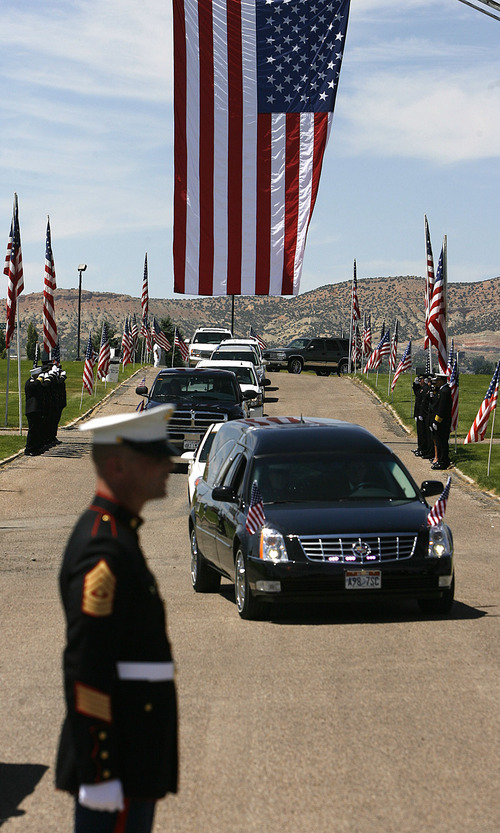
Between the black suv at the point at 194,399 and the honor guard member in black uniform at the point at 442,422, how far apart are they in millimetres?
4026

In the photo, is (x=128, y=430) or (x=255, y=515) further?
(x=255, y=515)

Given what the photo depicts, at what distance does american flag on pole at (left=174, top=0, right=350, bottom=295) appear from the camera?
24578mm

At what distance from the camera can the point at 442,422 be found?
24438mm

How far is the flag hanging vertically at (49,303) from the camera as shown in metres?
28.1

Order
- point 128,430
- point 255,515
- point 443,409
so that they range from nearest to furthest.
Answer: point 128,430 → point 255,515 → point 443,409

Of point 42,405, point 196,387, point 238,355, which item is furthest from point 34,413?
point 238,355

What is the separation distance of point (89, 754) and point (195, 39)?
23.0 m

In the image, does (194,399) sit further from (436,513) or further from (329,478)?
(436,513)

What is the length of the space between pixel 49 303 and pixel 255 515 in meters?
18.9

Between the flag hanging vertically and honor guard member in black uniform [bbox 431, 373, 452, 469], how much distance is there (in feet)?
30.5

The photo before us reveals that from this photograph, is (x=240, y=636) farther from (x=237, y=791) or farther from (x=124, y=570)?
(x=124, y=570)

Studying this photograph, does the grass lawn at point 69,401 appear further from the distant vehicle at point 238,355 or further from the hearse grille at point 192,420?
the distant vehicle at point 238,355

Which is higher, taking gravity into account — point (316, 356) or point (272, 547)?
point (272, 547)

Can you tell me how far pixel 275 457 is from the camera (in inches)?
436
